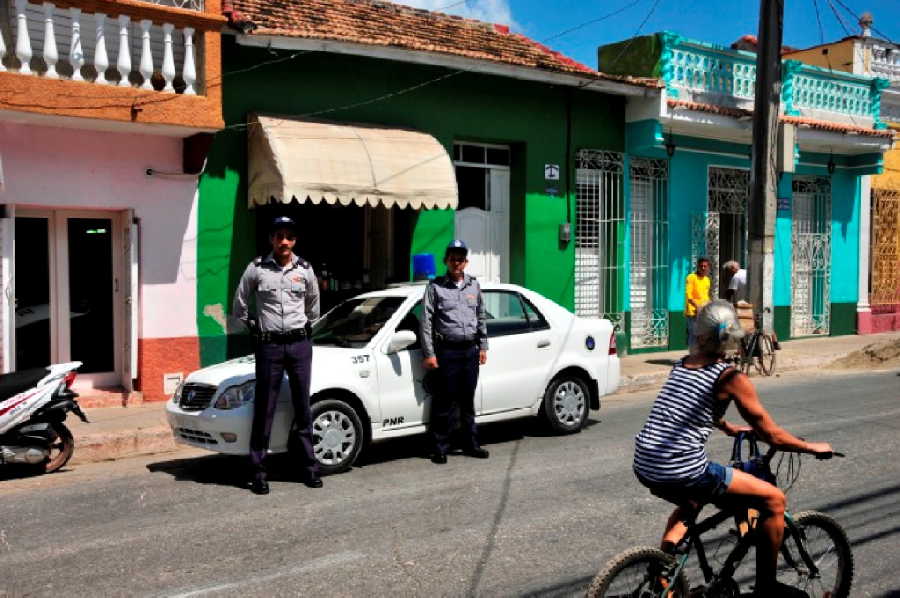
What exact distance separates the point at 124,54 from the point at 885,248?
16.8 metres

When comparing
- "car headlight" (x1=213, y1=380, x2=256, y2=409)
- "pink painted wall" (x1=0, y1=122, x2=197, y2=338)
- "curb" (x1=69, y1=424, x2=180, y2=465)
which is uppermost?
"pink painted wall" (x1=0, y1=122, x2=197, y2=338)

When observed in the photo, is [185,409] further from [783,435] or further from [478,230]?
[478,230]

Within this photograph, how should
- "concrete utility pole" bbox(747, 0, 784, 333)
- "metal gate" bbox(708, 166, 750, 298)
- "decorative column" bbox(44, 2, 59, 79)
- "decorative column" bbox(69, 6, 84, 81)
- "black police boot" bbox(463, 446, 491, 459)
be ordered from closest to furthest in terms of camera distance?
"black police boot" bbox(463, 446, 491, 459), "decorative column" bbox(44, 2, 59, 79), "decorative column" bbox(69, 6, 84, 81), "concrete utility pole" bbox(747, 0, 784, 333), "metal gate" bbox(708, 166, 750, 298)

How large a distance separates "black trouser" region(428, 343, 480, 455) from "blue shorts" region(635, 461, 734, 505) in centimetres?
394

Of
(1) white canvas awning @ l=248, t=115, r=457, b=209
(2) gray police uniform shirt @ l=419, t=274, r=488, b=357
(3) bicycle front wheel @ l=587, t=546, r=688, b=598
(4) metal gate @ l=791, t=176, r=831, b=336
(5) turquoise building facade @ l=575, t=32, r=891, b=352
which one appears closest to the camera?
(3) bicycle front wheel @ l=587, t=546, r=688, b=598

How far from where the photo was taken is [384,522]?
5.97 m

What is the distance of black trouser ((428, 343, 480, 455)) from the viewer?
7734 mm

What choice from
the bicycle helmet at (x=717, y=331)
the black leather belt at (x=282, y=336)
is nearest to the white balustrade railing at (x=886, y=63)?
the black leather belt at (x=282, y=336)

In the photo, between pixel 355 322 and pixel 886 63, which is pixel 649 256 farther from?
pixel 355 322

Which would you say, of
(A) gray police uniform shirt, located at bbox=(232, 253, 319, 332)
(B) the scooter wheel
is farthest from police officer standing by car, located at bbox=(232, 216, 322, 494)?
(B) the scooter wheel

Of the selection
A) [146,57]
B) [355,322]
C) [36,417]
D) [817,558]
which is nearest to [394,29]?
[146,57]

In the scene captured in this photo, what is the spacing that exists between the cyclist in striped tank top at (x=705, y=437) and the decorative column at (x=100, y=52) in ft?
26.5

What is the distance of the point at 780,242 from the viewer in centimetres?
1820

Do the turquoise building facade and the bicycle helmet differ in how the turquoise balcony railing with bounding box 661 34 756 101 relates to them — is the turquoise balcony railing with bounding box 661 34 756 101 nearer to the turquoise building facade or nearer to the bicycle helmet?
the turquoise building facade
